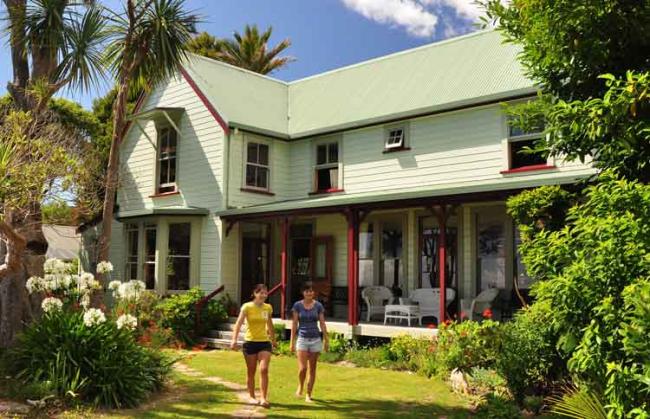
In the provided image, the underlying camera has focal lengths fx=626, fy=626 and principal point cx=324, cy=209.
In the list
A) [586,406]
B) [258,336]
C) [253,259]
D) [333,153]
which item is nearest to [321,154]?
[333,153]

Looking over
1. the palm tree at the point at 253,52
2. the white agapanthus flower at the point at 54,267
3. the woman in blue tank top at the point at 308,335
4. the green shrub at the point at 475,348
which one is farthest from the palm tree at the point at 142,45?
the palm tree at the point at 253,52

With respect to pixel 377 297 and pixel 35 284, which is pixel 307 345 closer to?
pixel 35 284

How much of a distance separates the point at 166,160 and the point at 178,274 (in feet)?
13.3

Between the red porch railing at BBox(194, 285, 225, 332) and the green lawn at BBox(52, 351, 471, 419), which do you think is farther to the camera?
the red porch railing at BBox(194, 285, 225, 332)

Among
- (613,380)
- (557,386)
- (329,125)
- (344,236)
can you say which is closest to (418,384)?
(557,386)

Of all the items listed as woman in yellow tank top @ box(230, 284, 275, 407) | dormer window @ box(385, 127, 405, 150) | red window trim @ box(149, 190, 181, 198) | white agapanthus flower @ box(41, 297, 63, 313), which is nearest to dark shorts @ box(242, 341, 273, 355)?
woman in yellow tank top @ box(230, 284, 275, 407)

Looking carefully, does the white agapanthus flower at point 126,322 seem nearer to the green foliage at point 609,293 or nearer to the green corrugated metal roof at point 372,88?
the green foliage at point 609,293

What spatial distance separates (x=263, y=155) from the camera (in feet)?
62.4

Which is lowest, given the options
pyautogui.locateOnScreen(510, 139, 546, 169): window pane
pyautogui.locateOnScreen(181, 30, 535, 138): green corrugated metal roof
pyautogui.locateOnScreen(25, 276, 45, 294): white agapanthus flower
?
pyautogui.locateOnScreen(25, 276, 45, 294): white agapanthus flower

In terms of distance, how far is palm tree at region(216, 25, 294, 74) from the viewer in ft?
119

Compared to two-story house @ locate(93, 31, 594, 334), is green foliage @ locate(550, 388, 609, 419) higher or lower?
lower

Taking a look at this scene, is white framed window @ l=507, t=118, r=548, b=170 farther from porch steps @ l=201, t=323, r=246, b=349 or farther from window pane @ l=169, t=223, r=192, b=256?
window pane @ l=169, t=223, r=192, b=256

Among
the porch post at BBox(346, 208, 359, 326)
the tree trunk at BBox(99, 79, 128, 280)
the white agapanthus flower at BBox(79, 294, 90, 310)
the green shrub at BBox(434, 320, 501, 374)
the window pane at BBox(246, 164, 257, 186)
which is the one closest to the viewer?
the white agapanthus flower at BBox(79, 294, 90, 310)

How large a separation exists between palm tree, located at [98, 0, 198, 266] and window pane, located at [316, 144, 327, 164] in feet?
24.5
